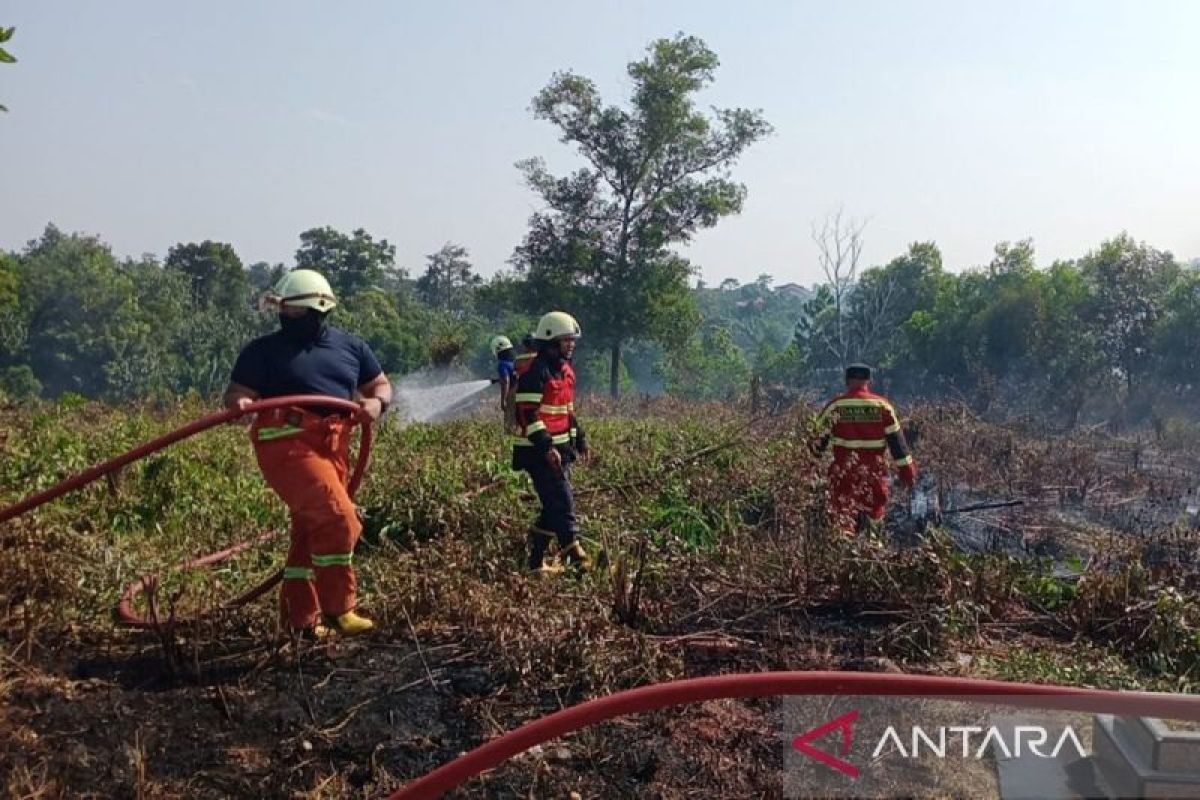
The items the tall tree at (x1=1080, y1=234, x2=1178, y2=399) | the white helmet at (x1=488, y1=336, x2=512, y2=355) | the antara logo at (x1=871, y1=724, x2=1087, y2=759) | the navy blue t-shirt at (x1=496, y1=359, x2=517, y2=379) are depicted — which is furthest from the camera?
the tall tree at (x1=1080, y1=234, x2=1178, y2=399)

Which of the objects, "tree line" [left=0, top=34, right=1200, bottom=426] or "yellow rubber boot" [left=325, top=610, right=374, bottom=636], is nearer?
"yellow rubber boot" [left=325, top=610, right=374, bottom=636]

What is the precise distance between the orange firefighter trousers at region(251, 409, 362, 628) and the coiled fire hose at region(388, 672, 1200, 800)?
90.2 inches

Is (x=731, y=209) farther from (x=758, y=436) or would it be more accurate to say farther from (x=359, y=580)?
(x=359, y=580)

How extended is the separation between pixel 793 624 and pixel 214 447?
5.87 m

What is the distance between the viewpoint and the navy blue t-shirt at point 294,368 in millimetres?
4402

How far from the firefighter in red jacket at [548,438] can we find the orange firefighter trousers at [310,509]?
1.64 meters

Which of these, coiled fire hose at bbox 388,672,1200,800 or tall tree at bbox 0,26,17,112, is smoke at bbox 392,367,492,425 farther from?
coiled fire hose at bbox 388,672,1200,800

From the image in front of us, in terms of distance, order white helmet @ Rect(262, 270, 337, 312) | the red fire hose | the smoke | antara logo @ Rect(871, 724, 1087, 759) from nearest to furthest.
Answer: antara logo @ Rect(871, 724, 1087, 759), the red fire hose, white helmet @ Rect(262, 270, 337, 312), the smoke

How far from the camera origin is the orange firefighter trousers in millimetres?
4270

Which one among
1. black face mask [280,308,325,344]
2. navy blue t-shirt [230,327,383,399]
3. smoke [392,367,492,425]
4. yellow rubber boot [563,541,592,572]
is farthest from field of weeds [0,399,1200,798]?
smoke [392,367,492,425]

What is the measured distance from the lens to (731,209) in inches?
933

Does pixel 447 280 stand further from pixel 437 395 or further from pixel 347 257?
pixel 437 395

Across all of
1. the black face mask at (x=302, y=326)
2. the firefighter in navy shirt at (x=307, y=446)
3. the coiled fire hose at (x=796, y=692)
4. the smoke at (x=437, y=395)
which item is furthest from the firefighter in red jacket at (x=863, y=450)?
the smoke at (x=437, y=395)

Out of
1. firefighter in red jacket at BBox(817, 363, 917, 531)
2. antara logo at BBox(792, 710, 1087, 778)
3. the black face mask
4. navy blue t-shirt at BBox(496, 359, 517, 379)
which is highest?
the black face mask
